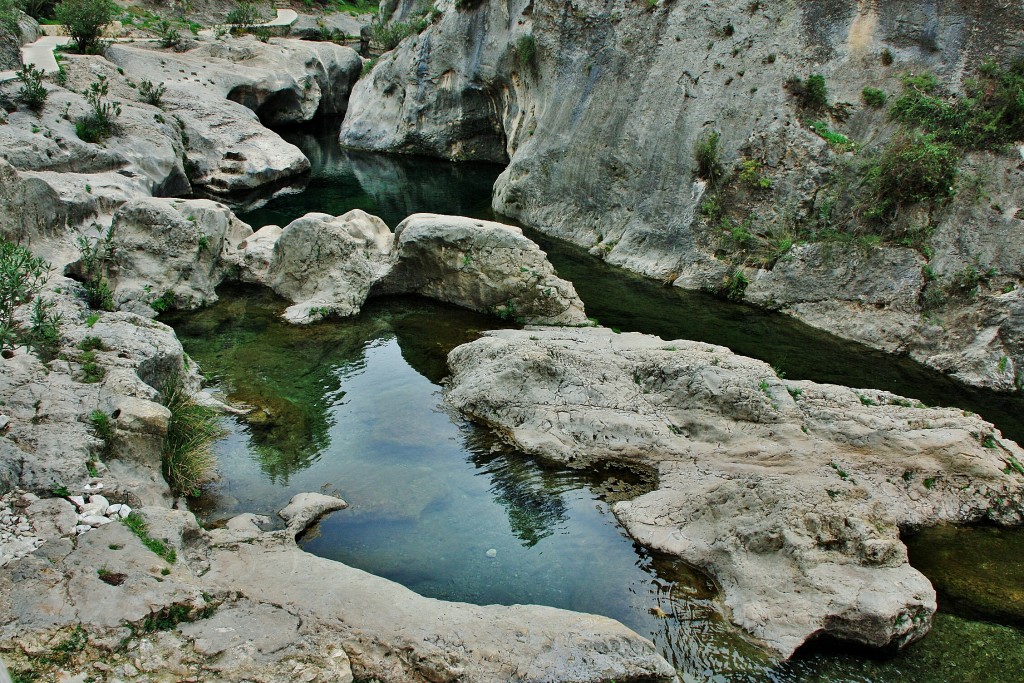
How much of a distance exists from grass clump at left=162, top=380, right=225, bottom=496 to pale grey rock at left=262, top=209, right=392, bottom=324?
234 inches

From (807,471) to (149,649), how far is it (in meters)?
8.55

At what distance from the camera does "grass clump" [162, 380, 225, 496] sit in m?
9.62

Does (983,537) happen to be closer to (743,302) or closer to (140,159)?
(743,302)

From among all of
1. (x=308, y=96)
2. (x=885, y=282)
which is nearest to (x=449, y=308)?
(x=885, y=282)

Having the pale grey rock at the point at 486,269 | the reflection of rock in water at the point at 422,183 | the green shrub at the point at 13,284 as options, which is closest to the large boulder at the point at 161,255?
the green shrub at the point at 13,284

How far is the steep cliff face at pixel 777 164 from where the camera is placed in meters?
16.8

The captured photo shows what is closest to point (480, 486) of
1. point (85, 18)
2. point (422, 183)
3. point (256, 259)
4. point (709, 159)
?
point (256, 259)

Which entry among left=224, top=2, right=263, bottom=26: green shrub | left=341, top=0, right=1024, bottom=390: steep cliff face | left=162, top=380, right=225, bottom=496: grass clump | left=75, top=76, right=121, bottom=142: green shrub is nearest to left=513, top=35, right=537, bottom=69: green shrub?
left=341, top=0, right=1024, bottom=390: steep cliff face

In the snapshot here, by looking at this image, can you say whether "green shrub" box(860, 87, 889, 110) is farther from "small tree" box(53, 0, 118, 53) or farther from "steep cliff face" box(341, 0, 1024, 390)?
"small tree" box(53, 0, 118, 53)

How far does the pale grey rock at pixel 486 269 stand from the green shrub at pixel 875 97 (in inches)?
392

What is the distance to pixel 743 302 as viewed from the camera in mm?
19250

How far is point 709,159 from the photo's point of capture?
20.9 meters

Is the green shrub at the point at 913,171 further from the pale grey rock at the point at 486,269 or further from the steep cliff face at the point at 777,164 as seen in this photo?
the pale grey rock at the point at 486,269

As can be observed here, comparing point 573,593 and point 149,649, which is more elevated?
point 149,649
